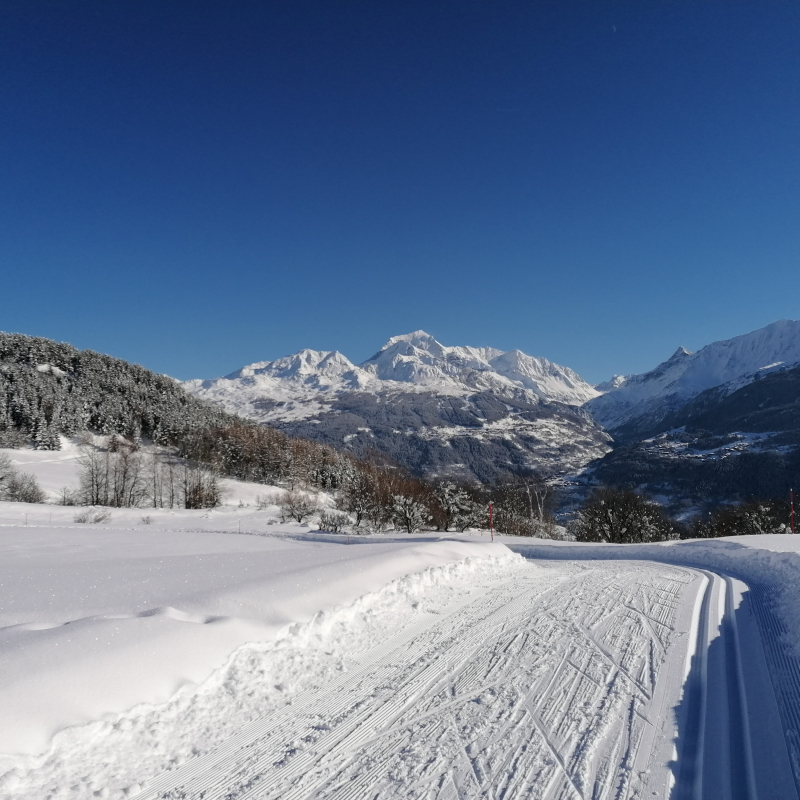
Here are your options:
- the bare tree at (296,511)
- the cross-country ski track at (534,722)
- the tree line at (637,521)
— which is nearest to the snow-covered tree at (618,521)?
the tree line at (637,521)

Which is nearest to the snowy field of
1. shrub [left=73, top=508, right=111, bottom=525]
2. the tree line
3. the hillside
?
shrub [left=73, top=508, right=111, bottom=525]

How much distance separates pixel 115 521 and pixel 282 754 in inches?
1640

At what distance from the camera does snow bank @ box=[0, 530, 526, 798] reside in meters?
4.12

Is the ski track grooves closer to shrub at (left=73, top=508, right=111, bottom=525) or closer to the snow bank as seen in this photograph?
the snow bank

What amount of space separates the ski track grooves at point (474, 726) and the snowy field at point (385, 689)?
24mm

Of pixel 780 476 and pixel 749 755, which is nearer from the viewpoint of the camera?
pixel 749 755

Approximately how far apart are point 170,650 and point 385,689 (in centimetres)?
268

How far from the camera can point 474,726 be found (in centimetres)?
460

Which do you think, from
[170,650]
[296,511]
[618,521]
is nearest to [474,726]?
[170,650]

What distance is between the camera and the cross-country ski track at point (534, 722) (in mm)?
3773

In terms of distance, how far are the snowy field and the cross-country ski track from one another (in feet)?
0.07

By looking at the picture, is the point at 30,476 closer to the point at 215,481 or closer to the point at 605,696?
the point at 215,481

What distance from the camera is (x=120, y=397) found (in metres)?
96.5

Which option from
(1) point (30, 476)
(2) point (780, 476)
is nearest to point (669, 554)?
(1) point (30, 476)
